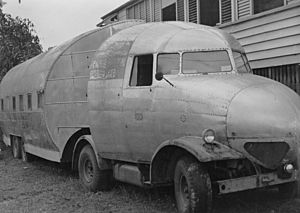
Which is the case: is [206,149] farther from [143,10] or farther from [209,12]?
[143,10]

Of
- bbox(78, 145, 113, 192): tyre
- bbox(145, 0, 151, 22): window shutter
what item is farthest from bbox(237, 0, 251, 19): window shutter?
bbox(78, 145, 113, 192): tyre

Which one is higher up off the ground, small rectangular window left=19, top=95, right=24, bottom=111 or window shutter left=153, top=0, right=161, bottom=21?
window shutter left=153, top=0, right=161, bottom=21

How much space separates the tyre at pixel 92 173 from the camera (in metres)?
9.57

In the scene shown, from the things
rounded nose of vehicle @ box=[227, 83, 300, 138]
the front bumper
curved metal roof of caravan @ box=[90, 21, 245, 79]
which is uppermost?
curved metal roof of caravan @ box=[90, 21, 245, 79]

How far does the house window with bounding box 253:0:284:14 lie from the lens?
10859 mm

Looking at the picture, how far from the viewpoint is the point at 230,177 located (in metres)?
6.80

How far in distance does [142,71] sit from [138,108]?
2.15 ft

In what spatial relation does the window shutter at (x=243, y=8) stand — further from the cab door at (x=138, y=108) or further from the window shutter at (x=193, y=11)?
the cab door at (x=138, y=108)

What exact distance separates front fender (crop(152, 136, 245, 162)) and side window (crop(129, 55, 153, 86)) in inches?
56.8

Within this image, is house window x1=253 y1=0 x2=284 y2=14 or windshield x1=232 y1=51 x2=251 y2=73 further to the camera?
house window x1=253 y1=0 x2=284 y2=14

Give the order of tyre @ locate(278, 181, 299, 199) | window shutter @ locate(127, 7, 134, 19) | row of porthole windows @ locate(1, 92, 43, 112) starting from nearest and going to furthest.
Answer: tyre @ locate(278, 181, 299, 199) → row of porthole windows @ locate(1, 92, 43, 112) → window shutter @ locate(127, 7, 134, 19)

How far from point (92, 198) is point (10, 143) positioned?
877 cm

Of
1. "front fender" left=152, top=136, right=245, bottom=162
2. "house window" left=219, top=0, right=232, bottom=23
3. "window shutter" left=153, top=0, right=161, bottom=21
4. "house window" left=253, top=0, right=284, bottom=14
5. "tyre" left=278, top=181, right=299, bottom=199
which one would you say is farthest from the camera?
"window shutter" left=153, top=0, right=161, bottom=21

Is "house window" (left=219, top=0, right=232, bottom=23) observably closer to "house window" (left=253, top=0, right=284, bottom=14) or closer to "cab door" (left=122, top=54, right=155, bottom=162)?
"house window" (left=253, top=0, right=284, bottom=14)
